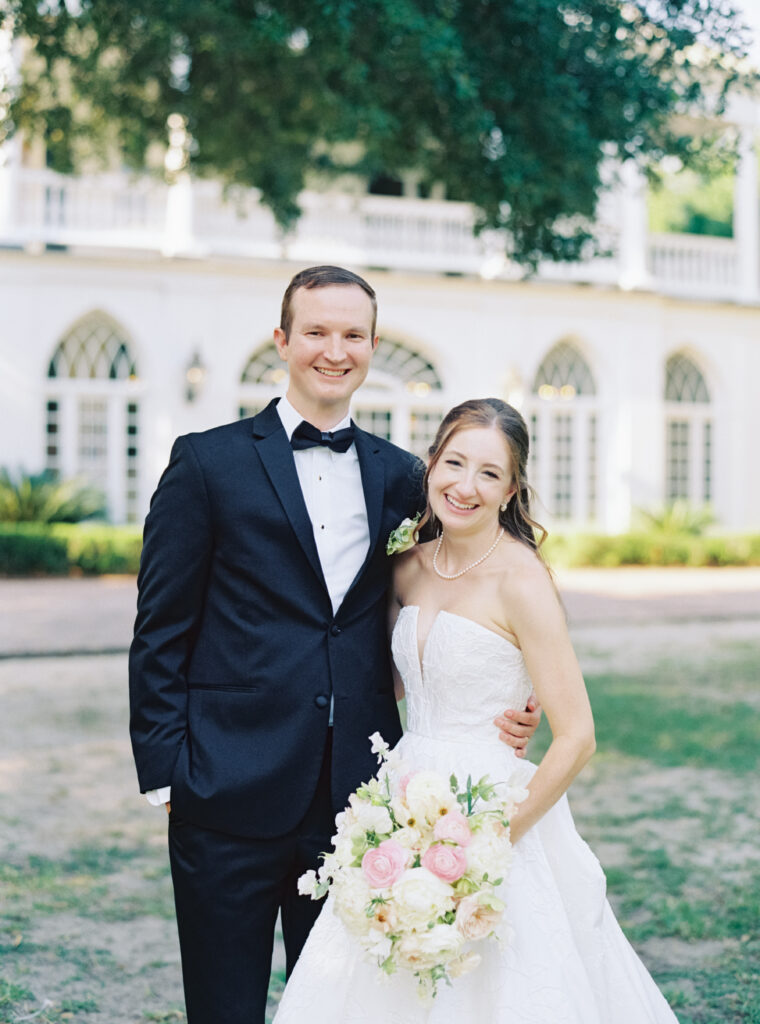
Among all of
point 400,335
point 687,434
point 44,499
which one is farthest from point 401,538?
point 687,434

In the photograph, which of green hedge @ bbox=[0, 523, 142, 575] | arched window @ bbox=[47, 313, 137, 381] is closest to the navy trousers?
green hedge @ bbox=[0, 523, 142, 575]

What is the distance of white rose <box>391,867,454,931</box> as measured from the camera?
2.14 meters

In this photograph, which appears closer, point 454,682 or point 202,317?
point 454,682

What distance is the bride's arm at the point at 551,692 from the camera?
2.50 meters

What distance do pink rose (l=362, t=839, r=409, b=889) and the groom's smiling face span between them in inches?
43.1

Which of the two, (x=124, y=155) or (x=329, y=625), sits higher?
(x=124, y=155)

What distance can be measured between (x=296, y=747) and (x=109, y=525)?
1555 cm

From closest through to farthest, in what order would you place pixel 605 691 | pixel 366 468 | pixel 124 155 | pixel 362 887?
pixel 362 887 < pixel 366 468 < pixel 605 691 < pixel 124 155

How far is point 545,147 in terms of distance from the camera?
23.1 feet

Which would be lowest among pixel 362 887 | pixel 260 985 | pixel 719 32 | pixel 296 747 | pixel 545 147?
pixel 260 985

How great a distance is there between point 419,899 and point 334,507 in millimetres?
1023

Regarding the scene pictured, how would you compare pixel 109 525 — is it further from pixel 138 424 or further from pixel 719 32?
pixel 719 32

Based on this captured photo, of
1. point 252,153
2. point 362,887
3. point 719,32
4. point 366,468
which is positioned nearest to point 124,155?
point 252,153

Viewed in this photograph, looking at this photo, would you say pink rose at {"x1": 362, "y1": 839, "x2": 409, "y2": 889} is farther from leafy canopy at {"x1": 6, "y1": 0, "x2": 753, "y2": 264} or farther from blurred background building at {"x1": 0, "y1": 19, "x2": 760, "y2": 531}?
blurred background building at {"x1": 0, "y1": 19, "x2": 760, "y2": 531}
